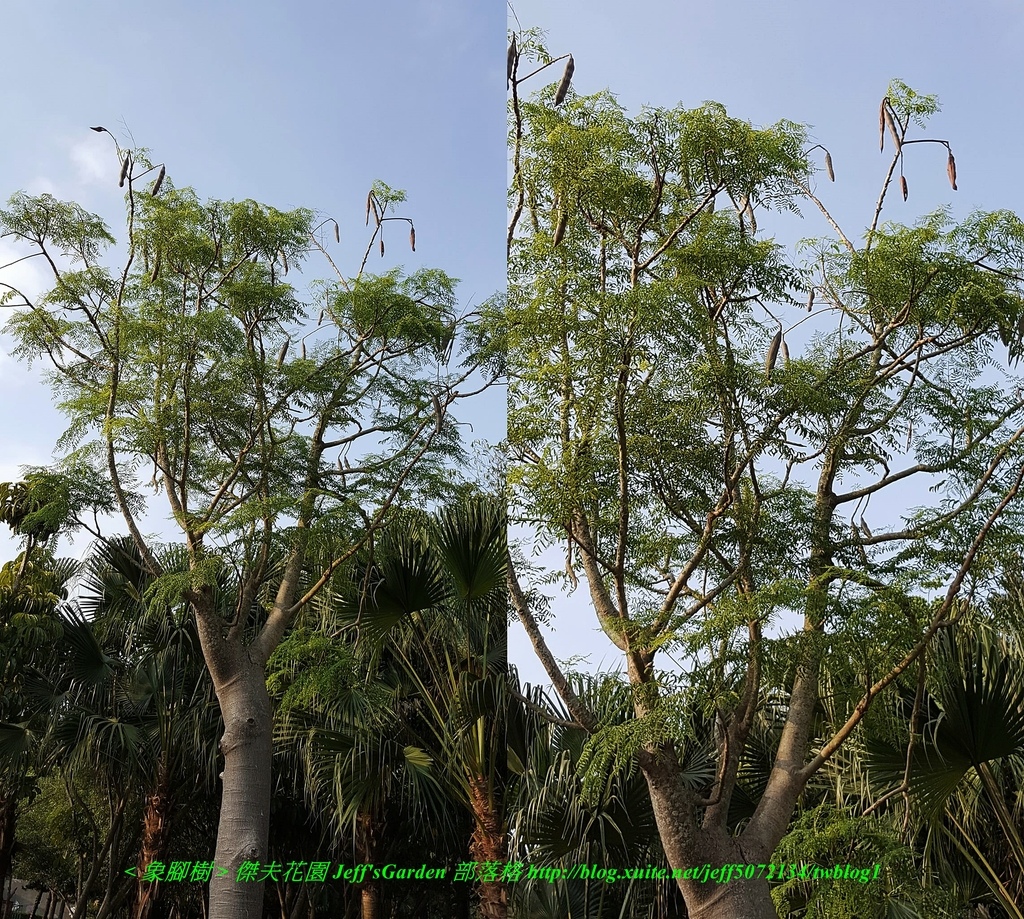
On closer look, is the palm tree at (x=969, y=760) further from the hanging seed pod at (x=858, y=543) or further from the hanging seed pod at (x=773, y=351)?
the hanging seed pod at (x=773, y=351)

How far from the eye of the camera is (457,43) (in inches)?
210

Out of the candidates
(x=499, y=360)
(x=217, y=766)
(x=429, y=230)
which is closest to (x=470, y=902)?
(x=217, y=766)

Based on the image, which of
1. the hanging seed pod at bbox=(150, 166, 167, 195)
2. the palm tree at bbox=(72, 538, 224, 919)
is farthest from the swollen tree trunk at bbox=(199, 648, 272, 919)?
the hanging seed pod at bbox=(150, 166, 167, 195)

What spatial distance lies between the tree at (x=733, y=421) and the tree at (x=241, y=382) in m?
1.58

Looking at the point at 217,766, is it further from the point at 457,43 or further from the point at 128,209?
the point at 457,43

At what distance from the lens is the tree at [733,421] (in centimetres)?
331

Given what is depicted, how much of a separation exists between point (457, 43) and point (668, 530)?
9.74 ft

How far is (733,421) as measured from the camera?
357 centimetres

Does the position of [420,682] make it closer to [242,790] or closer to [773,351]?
[242,790]

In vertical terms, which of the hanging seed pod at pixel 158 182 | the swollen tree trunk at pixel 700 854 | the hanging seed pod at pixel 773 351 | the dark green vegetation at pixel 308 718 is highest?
the hanging seed pod at pixel 158 182

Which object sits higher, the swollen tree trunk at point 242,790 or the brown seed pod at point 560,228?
the brown seed pod at point 560,228

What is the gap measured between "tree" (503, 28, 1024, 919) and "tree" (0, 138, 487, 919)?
5.18 ft

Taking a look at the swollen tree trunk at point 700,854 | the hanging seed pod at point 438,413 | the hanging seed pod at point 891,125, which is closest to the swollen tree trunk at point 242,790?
the hanging seed pod at point 438,413

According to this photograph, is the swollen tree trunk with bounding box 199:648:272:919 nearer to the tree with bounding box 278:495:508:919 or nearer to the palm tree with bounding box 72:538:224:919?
the tree with bounding box 278:495:508:919
